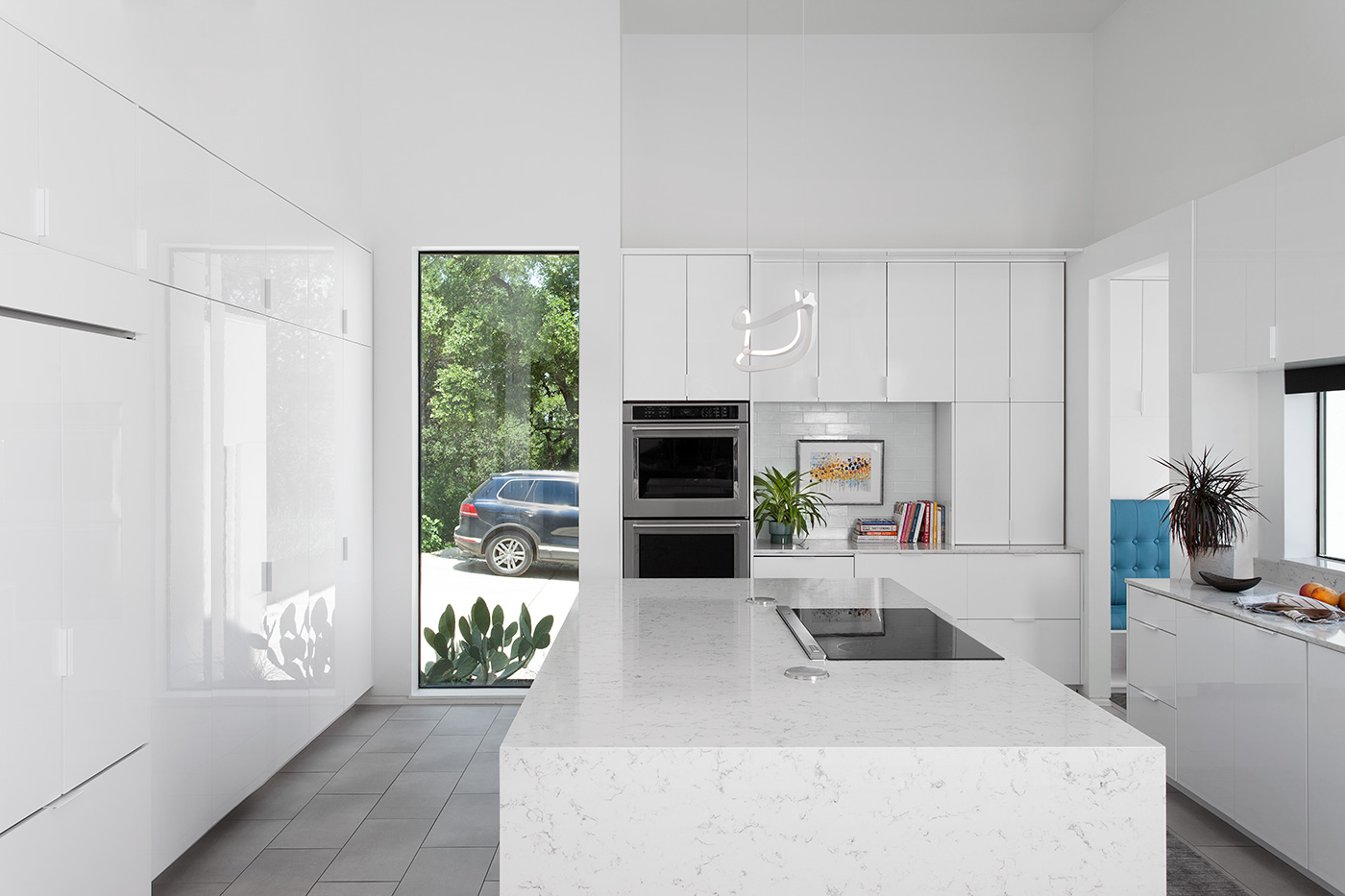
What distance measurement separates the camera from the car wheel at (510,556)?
4621 mm

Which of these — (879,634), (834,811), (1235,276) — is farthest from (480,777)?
(1235,276)

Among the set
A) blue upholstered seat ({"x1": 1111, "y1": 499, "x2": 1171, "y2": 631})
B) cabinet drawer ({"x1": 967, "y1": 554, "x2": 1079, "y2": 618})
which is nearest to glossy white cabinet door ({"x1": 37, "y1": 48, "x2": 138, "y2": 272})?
cabinet drawer ({"x1": 967, "y1": 554, "x2": 1079, "y2": 618})

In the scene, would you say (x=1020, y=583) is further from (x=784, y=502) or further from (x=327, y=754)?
(x=327, y=754)

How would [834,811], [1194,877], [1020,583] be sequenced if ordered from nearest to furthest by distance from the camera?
[834,811] → [1194,877] → [1020,583]

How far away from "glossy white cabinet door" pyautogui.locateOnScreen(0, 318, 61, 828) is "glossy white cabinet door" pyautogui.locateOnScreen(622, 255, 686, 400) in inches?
111

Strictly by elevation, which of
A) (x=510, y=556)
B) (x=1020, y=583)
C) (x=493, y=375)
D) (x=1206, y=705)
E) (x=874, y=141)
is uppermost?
(x=874, y=141)

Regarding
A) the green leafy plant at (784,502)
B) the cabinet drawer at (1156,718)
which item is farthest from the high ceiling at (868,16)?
the cabinet drawer at (1156,718)

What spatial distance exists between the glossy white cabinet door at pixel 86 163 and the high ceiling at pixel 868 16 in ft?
10.3

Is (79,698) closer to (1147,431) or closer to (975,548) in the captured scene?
(975,548)

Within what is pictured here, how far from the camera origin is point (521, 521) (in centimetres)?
464

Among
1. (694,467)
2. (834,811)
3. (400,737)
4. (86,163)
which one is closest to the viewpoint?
(834,811)

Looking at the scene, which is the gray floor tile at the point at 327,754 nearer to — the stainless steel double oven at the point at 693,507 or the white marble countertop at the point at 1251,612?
the stainless steel double oven at the point at 693,507

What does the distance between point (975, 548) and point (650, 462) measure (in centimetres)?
185

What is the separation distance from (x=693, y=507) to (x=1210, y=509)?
2327mm
